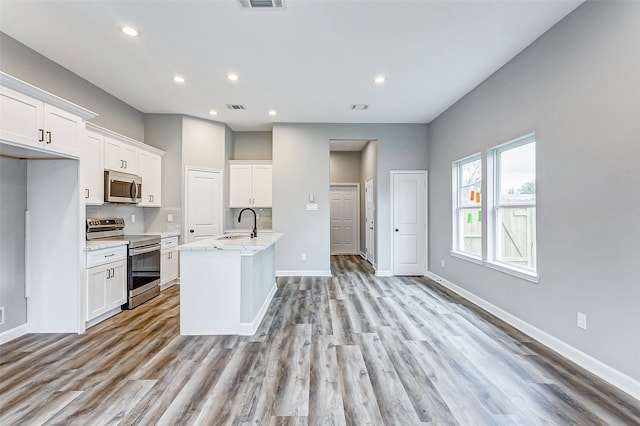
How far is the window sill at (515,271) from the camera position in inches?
112

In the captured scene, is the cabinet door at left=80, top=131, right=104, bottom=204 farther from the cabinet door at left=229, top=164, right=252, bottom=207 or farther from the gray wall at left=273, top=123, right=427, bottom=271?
the gray wall at left=273, top=123, right=427, bottom=271

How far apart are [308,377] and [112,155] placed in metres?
3.79

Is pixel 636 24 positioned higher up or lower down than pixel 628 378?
higher up

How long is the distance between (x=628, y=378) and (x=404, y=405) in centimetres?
161

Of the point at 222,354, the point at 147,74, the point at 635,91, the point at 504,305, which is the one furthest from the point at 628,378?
the point at 147,74

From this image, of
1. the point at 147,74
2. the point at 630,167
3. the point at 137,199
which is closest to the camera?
the point at 630,167

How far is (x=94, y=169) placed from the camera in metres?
3.51

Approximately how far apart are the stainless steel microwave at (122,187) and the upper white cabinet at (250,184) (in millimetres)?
1751

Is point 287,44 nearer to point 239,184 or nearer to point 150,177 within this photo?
point 150,177

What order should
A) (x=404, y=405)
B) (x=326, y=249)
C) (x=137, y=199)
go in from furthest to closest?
1. (x=326, y=249)
2. (x=137, y=199)
3. (x=404, y=405)

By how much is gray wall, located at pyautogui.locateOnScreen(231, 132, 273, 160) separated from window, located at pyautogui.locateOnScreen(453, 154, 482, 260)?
3764 millimetres

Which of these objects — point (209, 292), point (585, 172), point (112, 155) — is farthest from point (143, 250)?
point (585, 172)

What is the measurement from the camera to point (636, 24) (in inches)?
76.1

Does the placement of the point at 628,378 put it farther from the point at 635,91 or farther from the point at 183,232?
the point at 183,232
